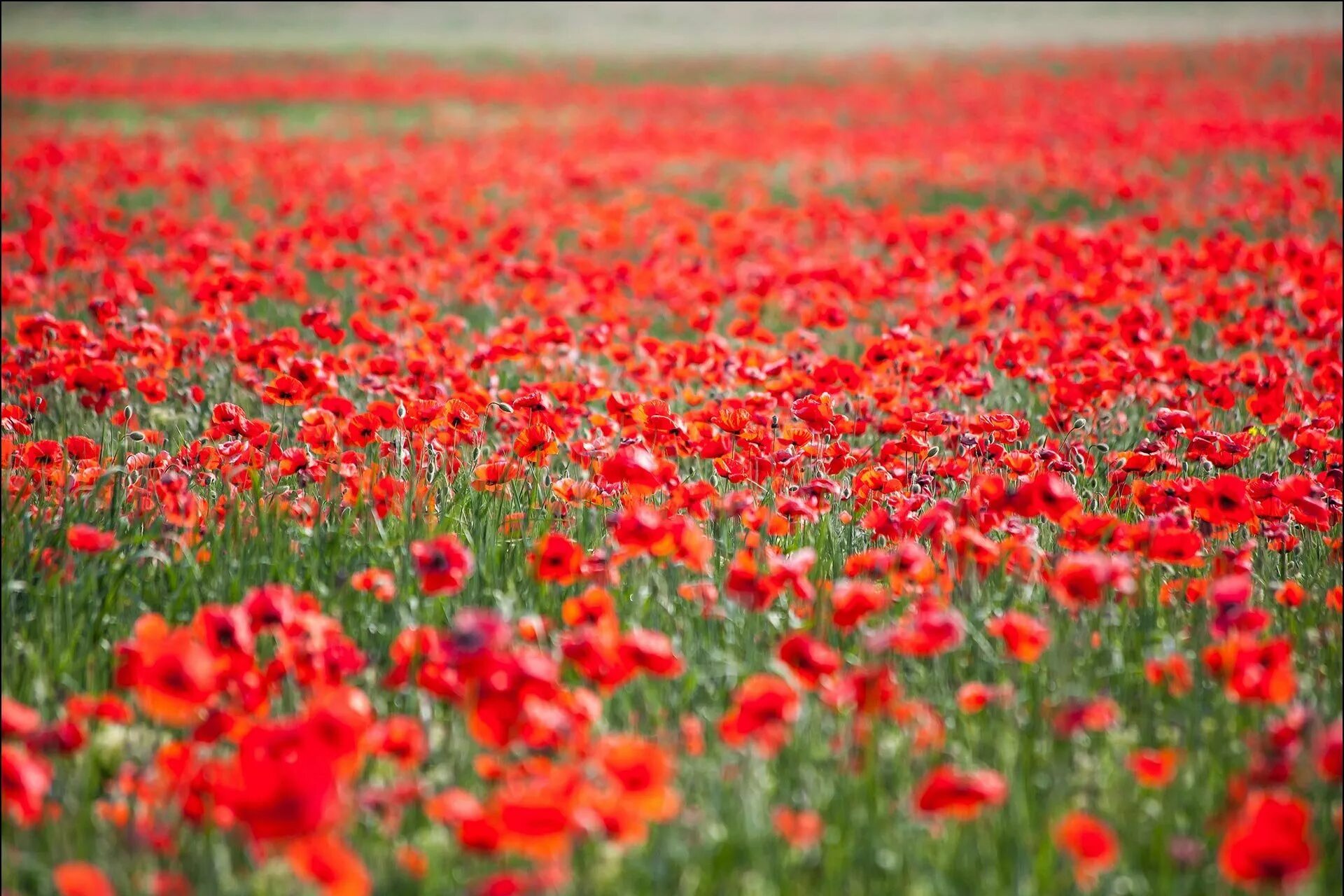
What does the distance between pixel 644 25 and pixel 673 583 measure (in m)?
50.4

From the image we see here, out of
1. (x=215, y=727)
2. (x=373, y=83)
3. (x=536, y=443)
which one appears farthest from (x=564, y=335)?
(x=373, y=83)

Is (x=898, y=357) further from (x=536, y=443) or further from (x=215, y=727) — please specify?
(x=215, y=727)

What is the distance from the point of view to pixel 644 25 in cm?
5041

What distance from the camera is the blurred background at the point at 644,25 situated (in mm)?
37281

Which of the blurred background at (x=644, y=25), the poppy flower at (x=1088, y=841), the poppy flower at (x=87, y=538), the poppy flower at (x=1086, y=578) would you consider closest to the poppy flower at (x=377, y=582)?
the poppy flower at (x=87, y=538)

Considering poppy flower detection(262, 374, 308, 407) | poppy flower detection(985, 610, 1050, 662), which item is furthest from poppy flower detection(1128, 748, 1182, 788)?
poppy flower detection(262, 374, 308, 407)

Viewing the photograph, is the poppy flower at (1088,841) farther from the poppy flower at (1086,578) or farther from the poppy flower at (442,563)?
the poppy flower at (442,563)

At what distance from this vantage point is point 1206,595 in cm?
280

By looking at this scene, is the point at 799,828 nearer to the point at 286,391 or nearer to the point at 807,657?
the point at 807,657

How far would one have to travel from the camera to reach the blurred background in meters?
37.3

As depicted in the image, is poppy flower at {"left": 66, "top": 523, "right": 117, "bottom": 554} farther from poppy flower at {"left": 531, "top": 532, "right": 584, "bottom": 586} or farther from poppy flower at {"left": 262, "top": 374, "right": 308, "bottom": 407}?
poppy flower at {"left": 262, "top": 374, "right": 308, "bottom": 407}

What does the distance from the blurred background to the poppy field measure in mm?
27475

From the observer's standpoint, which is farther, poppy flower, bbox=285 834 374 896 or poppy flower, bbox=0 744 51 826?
poppy flower, bbox=0 744 51 826

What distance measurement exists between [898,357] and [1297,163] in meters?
9.97
